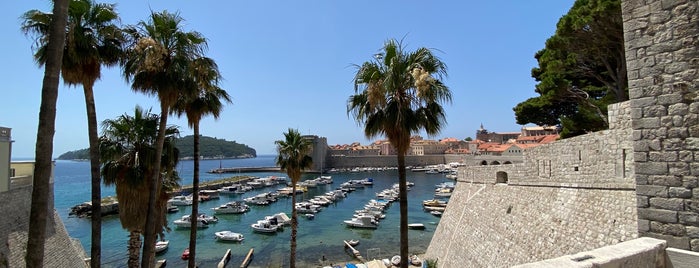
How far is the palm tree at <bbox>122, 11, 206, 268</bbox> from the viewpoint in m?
9.45

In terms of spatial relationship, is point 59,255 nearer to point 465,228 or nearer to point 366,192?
point 465,228

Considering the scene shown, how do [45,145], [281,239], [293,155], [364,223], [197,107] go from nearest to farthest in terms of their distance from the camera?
[45,145], [197,107], [293,155], [281,239], [364,223]

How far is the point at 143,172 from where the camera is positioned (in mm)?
10727

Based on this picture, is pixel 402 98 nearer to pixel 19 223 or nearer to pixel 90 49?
pixel 90 49

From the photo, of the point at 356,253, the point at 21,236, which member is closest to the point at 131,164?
the point at 21,236

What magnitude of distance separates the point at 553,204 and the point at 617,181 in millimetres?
2506

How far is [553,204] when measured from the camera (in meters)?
11.3

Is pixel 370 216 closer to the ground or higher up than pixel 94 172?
closer to the ground

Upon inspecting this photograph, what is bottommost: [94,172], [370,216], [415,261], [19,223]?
[370,216]

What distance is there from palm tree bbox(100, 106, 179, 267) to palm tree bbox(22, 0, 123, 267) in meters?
0.86

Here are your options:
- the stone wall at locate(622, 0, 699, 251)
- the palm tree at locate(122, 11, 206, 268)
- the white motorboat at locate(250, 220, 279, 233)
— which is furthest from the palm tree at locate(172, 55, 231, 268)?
the white motorboat at locate(250, 220, 279, 233)

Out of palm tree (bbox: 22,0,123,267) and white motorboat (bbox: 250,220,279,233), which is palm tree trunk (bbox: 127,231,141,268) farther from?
white motorboat (bbox: 250,220,279,233)

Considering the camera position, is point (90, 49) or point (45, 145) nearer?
point (45, 145)

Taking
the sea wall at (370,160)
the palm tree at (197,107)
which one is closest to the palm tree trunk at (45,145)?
the palm tree at (197,107)
